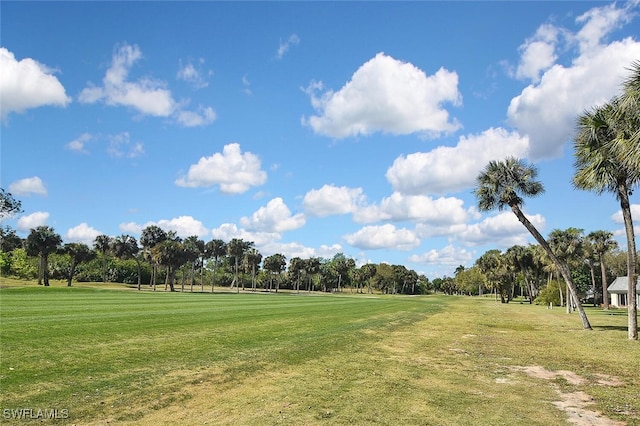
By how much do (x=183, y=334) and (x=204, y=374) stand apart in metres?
8.08

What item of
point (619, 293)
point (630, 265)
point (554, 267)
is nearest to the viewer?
point (630, 265)

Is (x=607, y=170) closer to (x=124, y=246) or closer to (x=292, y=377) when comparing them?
(x=292, y=377)

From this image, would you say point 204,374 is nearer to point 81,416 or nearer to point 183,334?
point 81,416

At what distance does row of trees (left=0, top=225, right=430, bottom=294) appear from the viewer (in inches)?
3890

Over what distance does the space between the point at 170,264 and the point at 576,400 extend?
103 m

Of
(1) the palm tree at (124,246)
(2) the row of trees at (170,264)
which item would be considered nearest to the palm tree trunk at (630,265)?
(2) the row of trees at (170,264)

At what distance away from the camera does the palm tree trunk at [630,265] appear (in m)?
22.3

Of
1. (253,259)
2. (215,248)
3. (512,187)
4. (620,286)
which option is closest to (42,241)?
(215,248)

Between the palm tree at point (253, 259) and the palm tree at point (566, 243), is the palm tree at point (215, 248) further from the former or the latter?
the palm tree at point (566, 243)

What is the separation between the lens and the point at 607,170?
2312 centimetres

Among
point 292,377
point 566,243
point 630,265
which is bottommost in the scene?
point 292,377

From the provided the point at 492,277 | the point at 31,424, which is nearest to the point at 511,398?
the point at 31,424

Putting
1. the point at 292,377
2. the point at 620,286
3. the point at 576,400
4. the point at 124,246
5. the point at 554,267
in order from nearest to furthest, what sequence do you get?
the point at 576,400 → the point at 292,377 → the point at 554,267 → the point at 620,286 → the point at 124,246

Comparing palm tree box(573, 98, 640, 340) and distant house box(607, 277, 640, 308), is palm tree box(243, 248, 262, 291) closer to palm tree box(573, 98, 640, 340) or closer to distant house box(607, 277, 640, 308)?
distant house box(607, 277, 640, 308)
